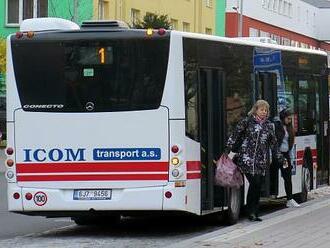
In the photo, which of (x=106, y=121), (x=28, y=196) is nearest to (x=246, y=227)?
(x=106, y=121)

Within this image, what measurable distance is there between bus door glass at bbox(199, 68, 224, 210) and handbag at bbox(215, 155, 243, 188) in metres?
0.13

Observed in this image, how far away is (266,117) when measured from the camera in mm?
12172

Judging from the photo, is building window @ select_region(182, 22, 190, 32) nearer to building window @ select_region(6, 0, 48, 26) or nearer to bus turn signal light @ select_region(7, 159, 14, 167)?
building window @ select_region(6, 0, 48, 26)

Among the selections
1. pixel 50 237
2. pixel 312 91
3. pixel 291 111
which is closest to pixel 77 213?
pixel 50 237

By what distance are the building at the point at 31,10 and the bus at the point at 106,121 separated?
30.7 metres

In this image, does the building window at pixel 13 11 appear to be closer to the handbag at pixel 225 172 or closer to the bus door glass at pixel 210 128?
the bus door glass at pixel 210 128

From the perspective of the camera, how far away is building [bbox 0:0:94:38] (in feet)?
138

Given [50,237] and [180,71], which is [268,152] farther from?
[50,237]

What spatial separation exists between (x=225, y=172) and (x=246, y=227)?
0.84 metres

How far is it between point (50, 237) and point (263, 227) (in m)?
3.00

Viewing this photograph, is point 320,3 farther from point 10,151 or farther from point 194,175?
point 10,151

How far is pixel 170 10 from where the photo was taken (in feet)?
169

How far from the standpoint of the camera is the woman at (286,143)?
1405 cm

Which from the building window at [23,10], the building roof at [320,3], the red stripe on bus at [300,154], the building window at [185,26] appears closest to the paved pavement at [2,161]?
the building window at [23,10]
